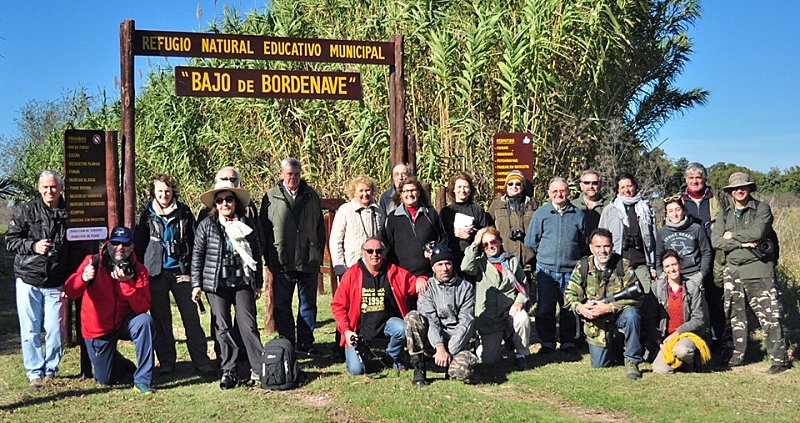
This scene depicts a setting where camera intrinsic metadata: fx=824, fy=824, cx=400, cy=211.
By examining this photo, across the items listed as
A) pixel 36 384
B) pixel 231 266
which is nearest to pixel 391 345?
pixel 231 266

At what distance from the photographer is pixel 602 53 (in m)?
11.8

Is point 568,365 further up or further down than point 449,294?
further down

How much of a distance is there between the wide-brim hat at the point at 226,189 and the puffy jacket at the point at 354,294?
107 cm

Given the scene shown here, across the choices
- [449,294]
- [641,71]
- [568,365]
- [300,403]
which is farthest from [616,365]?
[641,71]

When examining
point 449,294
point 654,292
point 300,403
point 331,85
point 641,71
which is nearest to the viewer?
point 300,403

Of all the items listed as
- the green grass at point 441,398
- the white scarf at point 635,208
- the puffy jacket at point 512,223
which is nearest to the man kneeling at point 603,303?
the green grass at point 441,398

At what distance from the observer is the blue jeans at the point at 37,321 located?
21.4 feet

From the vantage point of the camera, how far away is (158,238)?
22.6 ft

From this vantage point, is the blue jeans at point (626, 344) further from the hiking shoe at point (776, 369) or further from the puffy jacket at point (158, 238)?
the puffy jacket at point (158, 238)

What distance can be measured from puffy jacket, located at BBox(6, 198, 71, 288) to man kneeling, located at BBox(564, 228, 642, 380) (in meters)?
4.26

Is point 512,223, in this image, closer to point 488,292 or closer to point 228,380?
point 488,292

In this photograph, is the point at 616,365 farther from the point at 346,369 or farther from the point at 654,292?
the point at 346,369

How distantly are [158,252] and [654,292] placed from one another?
14.2 ft

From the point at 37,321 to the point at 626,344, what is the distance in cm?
485
